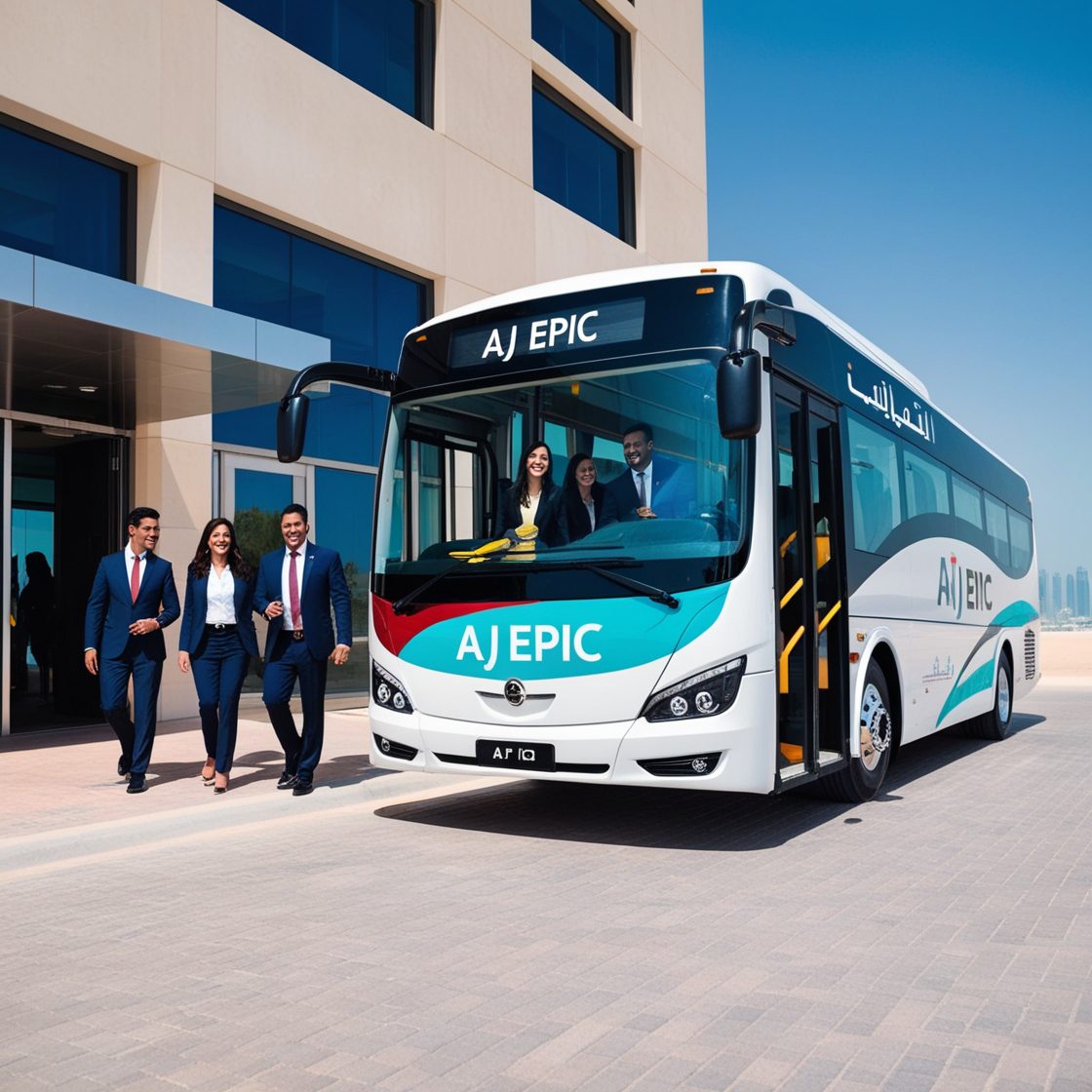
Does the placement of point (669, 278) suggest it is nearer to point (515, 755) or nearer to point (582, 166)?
point (515, 755)

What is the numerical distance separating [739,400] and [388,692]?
293cm

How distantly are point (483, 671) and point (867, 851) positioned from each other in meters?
2.40

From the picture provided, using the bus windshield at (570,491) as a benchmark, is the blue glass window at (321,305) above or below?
above

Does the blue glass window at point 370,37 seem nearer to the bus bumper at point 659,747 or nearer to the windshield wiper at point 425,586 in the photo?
the windshield wiper at point 425,586

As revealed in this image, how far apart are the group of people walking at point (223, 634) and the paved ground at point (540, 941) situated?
1.57 feet

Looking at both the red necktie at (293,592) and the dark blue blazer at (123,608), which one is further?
the dark blue blazer at (123,608)

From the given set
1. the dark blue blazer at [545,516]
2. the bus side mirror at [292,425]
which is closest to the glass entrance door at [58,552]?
the bus side mirror at [292,425]

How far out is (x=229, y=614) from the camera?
8.82 metres

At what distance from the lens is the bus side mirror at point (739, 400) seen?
233 inches

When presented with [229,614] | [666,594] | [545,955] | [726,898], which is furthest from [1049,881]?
[229,614]

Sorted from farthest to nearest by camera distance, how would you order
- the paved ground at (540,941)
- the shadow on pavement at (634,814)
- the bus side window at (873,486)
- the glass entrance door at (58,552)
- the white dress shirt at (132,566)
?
the glass entrance door at (58,552), the white dress shirt at (132,566), the bus side window at (873,486), the shadow on pavement at (634,814), the paved ground at (540,941)

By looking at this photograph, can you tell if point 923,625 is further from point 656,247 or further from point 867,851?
point 656,247

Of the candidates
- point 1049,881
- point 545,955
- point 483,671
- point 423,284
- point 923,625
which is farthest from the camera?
point 423,284

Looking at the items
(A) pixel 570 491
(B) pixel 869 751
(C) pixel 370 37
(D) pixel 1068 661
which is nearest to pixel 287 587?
(A) pixel 570 491
